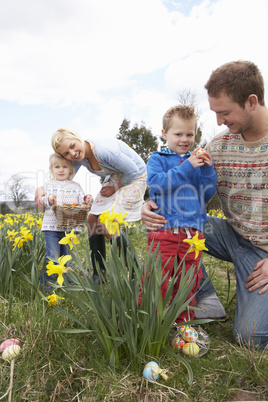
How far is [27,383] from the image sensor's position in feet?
4.60

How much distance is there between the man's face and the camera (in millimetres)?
2014

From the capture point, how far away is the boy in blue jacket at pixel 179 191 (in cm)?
209

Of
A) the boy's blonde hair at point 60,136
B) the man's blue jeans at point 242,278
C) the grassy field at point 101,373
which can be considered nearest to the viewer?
the grassy field at point 101,373

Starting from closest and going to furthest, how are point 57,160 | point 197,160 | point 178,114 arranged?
point 197,160 → point 178,114 → point 57,160

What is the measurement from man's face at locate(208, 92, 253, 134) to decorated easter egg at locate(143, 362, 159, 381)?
1487 mm

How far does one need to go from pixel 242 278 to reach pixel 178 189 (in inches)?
30.1

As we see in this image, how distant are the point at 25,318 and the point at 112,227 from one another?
0.83 metres

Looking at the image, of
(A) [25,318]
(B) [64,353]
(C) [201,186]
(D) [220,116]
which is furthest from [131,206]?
(B) [64,353]

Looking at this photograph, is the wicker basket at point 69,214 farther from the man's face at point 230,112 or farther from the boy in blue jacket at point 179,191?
the man's face at point 230,112

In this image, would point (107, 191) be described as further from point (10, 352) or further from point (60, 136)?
point (10, 352)

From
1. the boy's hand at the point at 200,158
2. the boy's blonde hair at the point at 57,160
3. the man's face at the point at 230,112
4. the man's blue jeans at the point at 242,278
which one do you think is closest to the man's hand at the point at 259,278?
the man's blue jeans at the point at 242,278

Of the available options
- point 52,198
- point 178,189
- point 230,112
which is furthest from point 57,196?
point 230,112

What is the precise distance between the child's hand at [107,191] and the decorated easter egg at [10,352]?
1.61 meters

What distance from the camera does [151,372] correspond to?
1374mm
